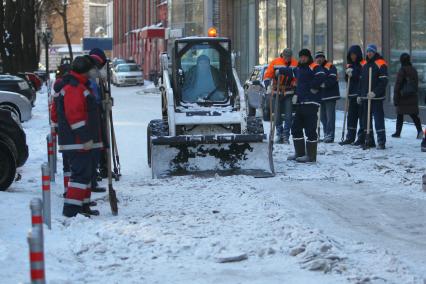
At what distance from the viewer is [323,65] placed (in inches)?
716

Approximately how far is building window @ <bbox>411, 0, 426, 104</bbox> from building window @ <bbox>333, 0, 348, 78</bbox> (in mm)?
4854

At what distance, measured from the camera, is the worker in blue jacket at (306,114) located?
14.9 meters

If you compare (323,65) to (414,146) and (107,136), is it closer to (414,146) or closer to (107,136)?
(414,146)

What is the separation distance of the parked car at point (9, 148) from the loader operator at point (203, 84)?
3233 mm

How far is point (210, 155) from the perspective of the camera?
1355 cm

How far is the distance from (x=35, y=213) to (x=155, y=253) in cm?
273

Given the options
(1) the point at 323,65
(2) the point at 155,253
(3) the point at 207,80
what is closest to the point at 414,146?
(1) the point at 323,65

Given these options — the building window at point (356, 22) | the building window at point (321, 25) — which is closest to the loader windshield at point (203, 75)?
the building window at point (356, 22)

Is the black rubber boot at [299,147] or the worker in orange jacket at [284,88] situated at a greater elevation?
the worker in orange jacket at [284,88]

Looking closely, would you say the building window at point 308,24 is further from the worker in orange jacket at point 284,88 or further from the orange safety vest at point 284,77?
the orange safety vest at point 284,77

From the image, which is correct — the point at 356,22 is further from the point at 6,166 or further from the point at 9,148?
the point at 6,166

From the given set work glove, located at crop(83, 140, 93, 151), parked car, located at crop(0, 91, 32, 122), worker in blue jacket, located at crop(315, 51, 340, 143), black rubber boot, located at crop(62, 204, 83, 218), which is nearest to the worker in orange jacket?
worker in blue jacket, located at crop(315, 51, 340, 143)

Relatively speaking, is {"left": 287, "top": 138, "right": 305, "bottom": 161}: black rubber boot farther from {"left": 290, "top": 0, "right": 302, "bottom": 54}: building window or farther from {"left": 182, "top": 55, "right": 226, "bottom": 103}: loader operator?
{"left": 290, "top": 0, "right": 302, "bottom": 54}: building window

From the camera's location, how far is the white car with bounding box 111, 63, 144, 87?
61.0m
